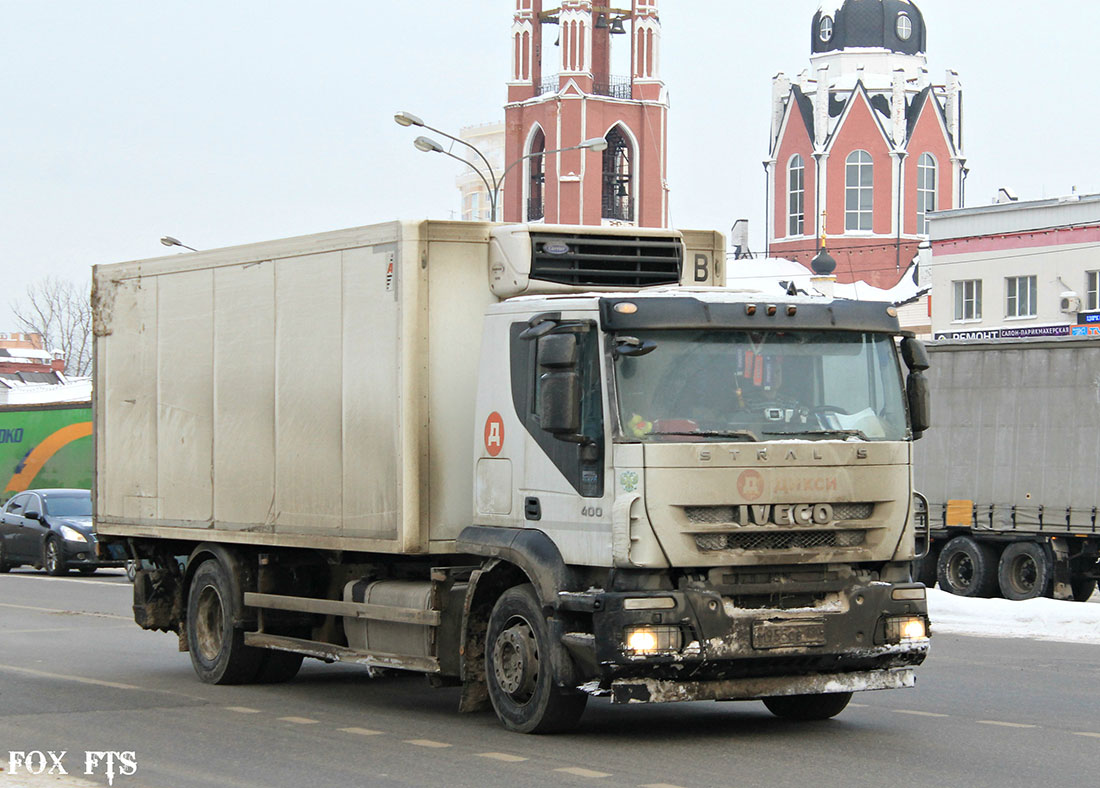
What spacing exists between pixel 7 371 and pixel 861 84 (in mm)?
53426

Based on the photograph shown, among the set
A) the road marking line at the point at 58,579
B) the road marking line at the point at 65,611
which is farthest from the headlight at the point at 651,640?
the road marking line at the point at 58,579

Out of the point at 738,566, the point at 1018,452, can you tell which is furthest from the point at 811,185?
the point at 738,566

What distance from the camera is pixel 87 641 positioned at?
57.3 feet

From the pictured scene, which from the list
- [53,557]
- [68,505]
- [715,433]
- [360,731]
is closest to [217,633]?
[360,731]

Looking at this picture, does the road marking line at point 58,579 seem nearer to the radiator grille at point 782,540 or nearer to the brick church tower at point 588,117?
the radiator grille at point 782,540

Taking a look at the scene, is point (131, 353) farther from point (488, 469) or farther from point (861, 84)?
point (861, 84)

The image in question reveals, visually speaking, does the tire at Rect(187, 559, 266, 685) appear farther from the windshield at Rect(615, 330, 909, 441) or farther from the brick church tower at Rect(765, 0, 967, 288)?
the brick church tower at Rect(765, 0, 967, 288)

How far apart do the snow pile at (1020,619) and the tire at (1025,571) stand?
2.95 m

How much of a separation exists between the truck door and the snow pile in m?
9.73

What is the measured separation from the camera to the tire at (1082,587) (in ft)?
81.4

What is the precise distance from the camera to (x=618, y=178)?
96.9m

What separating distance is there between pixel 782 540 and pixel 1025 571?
16.3m

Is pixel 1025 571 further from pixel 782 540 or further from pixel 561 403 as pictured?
pixel 561 403

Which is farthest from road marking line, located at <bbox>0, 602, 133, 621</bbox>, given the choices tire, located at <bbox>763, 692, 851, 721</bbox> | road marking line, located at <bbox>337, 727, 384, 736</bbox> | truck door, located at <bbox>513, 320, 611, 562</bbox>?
truck door, located at <bbox>513, 320, 611, 562</bbox>
